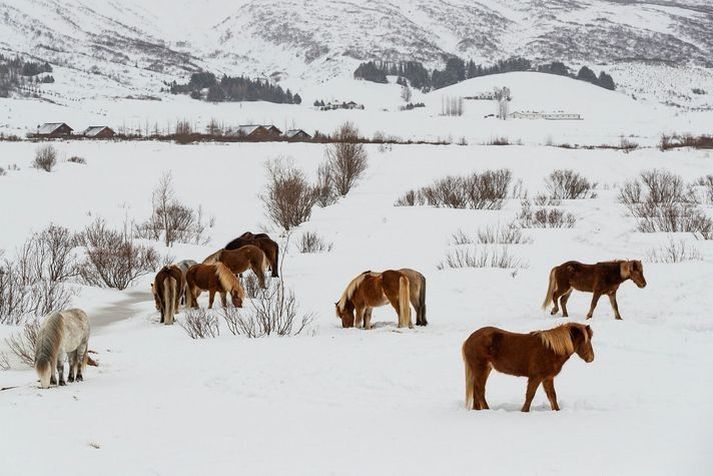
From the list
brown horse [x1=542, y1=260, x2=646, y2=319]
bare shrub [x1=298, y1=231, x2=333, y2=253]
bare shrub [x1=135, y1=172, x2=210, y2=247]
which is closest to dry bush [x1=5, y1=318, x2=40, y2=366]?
brown horse [x1=542, y1=260, x2=646, y2=319]

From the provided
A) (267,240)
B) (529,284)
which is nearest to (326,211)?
(267,240)

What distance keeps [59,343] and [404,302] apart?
15.0ft

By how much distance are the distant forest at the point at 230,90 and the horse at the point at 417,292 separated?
168 m

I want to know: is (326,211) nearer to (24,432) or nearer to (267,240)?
(267,240)

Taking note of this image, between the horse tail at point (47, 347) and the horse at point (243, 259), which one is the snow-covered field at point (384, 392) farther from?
the horse at point (243, 259)

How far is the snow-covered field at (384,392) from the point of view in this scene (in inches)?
197

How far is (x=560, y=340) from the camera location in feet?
19.5

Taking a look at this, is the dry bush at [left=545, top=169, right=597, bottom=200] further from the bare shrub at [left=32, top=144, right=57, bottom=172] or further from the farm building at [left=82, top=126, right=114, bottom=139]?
the farm building at [left=82, top=126, right=114, bottom=139]

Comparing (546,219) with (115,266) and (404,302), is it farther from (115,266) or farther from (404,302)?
(404,302)

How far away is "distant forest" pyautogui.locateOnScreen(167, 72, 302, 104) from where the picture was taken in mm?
174863

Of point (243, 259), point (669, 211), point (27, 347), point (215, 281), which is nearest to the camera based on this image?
point (27, 347)

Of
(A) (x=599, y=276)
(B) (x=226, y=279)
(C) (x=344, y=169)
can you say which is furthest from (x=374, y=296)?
(C) (x=344, y=169)

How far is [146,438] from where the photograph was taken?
5.62 m

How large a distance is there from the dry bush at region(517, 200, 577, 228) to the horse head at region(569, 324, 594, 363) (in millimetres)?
16746
